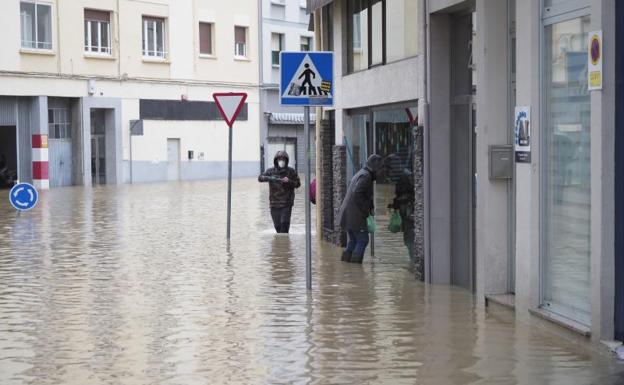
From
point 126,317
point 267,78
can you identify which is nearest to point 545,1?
point 126,317

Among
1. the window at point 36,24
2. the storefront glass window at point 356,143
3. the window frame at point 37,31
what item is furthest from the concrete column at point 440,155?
the window at point 36,24

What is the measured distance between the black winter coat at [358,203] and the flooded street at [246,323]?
583 mm

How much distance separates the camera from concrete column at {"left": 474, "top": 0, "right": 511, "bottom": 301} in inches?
433

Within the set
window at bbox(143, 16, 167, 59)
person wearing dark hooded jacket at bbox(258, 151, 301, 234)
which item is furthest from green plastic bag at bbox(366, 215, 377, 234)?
window at bbox(143, 16, 167, 59)

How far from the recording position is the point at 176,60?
48.1 metres

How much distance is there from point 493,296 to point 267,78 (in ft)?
141

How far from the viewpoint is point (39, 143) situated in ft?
138

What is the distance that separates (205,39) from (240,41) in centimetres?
253

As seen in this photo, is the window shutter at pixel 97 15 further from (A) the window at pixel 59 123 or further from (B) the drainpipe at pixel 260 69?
(B) the drainpipe at pixel 260 69

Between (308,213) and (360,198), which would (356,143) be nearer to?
(360,198)

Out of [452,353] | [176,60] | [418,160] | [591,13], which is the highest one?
[176,60]

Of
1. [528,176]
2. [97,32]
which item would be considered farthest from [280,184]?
[97,32]

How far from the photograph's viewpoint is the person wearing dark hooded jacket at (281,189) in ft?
66.7

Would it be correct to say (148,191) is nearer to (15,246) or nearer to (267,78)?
(267,78)
